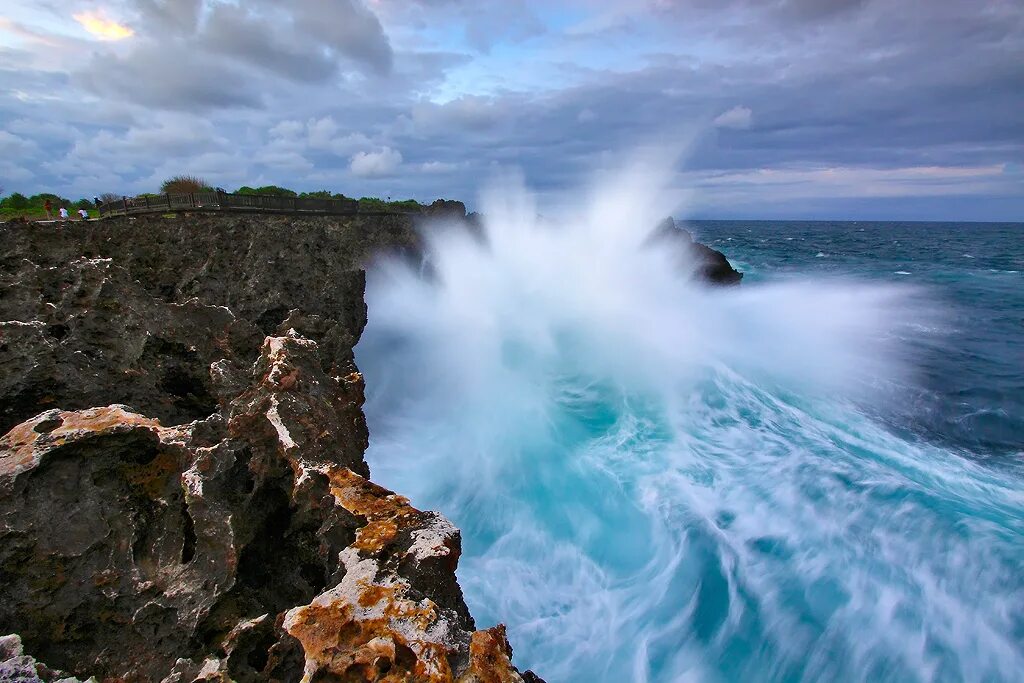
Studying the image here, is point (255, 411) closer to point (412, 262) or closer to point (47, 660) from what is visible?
point (47, 660)

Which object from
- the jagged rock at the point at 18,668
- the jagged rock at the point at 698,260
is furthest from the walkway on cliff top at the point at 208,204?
the jagged rock at the point at 698,260

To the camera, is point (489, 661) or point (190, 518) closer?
point (489, 661)

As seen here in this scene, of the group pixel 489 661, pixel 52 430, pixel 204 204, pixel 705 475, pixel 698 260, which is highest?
pixel 204 204

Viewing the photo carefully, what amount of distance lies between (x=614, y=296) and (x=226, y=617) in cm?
2017

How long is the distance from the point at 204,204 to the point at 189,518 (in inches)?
632

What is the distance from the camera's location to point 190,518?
14.5ft

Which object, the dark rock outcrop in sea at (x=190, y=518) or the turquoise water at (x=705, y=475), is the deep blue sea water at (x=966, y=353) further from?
the dark rock outcrop in sea at (x=190, y=518)

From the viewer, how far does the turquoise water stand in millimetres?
7062

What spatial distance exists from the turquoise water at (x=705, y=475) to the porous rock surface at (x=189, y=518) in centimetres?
402

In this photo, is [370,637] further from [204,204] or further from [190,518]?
[204,204]

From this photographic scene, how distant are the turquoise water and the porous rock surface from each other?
4.02 meters

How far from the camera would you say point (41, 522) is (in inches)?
153

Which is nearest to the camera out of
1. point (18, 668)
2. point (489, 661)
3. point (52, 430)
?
point (18, 668)

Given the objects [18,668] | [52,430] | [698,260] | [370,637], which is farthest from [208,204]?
[698,260]
